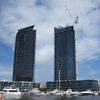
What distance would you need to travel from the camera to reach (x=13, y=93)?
18500 centimetres
